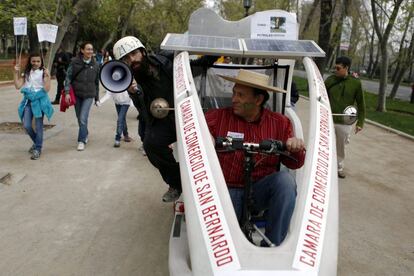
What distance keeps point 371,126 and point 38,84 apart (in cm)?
963

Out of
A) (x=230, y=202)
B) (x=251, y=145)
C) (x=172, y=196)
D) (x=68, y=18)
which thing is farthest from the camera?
(x=68, y=18)

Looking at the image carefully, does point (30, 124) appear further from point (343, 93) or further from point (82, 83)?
point (343, 93)

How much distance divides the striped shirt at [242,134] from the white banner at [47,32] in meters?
7.40

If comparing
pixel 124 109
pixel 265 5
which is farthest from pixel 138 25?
pixel 124 109

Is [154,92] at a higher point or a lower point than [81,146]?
higher

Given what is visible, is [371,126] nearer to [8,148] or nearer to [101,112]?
[101,112]

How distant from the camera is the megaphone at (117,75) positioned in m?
4.08

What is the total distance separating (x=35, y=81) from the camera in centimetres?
736

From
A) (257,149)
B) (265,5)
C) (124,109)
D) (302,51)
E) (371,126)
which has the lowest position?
(371,126)

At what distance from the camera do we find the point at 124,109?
8523mm

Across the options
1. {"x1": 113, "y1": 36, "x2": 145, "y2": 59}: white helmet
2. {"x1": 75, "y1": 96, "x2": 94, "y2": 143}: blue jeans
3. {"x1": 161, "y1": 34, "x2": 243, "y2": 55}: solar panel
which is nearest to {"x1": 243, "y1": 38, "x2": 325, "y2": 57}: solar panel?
{"x1": 161, "y1": 34, "x2": 243, "y2": 55}: solar panel

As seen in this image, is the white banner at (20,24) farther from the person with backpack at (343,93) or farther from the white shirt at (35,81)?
the person with backpack at (343,93)

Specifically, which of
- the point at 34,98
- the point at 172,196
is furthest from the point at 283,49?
the point at 34,98

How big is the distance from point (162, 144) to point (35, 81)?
3.70 m
